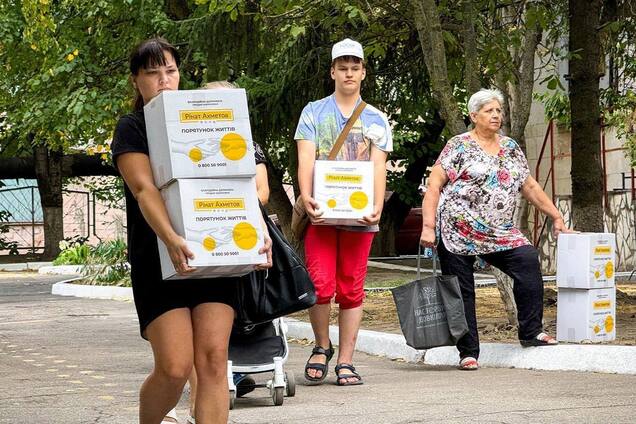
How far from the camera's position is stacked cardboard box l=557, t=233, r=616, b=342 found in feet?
32.4

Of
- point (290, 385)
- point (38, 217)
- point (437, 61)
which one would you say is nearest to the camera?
point (290, 385)

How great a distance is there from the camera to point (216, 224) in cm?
514

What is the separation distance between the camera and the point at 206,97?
5.23m

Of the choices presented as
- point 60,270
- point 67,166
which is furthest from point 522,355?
point 67,166

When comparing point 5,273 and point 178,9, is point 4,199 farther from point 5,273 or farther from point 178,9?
point 178,9

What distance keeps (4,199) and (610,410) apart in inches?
1703

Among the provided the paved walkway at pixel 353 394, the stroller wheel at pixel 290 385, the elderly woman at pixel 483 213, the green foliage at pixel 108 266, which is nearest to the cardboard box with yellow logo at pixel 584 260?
the elderly woman at pixel 483 213

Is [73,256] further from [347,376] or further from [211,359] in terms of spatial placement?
[211,359]

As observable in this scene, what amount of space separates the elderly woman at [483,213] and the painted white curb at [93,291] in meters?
12.2

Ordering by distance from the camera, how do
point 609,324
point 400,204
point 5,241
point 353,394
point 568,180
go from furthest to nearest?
point 5,241
point 400,204
point 568,180
point 609,324
point 353,394

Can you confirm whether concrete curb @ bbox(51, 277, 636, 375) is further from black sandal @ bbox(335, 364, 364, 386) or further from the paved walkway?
black sandal @ bbox(335, 364, 364, 386)

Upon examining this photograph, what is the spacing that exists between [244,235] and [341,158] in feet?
12.3

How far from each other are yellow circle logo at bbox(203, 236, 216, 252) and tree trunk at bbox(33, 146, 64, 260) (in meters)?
35.6

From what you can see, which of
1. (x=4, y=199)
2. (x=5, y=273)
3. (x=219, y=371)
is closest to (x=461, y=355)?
(x=219, y=371)
